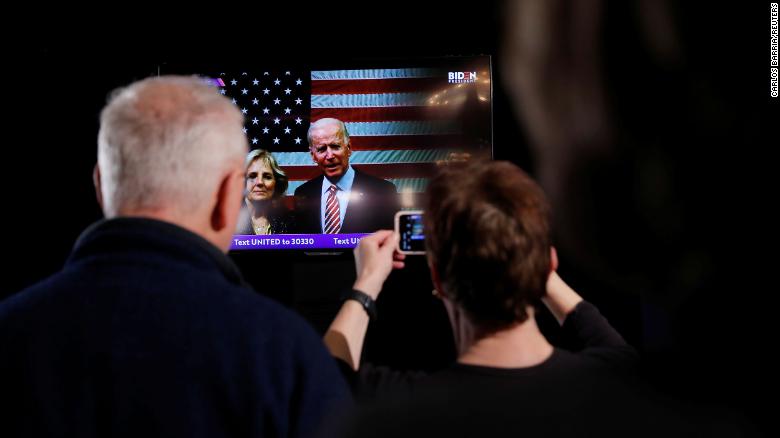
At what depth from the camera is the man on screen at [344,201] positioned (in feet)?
7.82

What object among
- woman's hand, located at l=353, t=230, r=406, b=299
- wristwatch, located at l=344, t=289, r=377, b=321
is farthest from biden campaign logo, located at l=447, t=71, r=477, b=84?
wristwatch, located at l=344, t=289, r=377, b=321

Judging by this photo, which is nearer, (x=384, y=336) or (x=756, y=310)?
(x=756, y=310)

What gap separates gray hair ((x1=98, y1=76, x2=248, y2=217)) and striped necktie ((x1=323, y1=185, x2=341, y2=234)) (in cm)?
120

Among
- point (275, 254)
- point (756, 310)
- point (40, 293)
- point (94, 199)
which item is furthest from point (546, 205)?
point (94, 199)

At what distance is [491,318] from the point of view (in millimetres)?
1060

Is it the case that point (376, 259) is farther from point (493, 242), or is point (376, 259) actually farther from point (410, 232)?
point (493, 242)

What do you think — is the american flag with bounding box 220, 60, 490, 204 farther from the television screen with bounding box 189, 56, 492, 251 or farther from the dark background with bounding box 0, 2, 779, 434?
the dark background with bounding box 0, 2, 779, 434

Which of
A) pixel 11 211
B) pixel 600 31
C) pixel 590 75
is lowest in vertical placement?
pixel 11 211

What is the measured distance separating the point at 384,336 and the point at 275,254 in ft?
1.78

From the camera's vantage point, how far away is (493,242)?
40.8 inches

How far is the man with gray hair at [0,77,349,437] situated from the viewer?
970mm

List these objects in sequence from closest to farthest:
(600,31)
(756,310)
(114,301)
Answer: (756,310), (114,301), (600,31)

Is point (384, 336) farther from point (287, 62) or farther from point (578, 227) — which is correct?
point (287, 62)

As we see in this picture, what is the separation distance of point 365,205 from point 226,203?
123 cm
